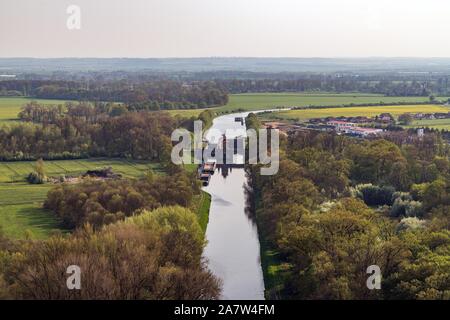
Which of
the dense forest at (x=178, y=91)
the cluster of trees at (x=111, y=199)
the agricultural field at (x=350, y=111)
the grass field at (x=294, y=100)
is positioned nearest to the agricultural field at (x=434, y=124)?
the agricultural field at (x=350, y=111)

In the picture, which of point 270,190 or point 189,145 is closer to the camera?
point 270,190

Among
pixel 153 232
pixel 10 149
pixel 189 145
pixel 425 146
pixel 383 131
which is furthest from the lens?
pixel 383 131

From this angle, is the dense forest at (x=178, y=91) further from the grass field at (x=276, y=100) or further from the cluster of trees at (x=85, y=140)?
the cluster of trees at (x=85, y=140)

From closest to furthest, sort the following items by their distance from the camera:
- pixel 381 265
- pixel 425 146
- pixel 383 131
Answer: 1. pixel 381 265
2. pixel 425 146
3. pixel 383 131

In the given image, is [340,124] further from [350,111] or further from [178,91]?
[178,91]

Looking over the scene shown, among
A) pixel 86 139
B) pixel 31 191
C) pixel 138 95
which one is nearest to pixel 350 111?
pixel 138 95
